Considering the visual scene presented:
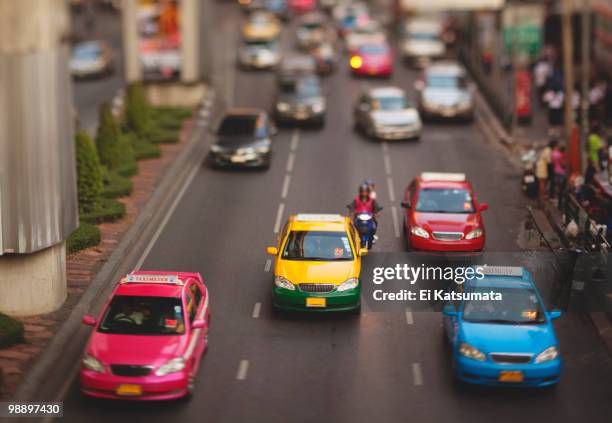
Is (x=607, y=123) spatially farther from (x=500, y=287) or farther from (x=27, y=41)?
(x=27, y=41)

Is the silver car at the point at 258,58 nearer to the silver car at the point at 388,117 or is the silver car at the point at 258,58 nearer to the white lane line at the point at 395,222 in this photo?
the silver car at the point at 388,117

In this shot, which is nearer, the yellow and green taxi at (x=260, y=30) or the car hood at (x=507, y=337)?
the car hood at (x=507, y=337)

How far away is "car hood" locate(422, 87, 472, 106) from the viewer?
48.6 m

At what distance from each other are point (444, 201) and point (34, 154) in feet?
34.9

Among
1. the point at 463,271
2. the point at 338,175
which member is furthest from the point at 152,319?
the point at 338,175

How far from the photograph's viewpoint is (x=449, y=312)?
73.3ft

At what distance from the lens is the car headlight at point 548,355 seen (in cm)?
2111

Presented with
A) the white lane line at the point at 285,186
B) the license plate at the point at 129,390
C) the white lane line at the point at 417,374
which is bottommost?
the white lane line at the point at 417,374

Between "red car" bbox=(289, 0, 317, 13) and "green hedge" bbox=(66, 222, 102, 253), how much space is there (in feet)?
225

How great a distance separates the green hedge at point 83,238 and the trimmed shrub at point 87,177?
2.15m

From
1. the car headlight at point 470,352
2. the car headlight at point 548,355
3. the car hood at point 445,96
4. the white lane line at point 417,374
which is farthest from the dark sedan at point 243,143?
the car headlight at point 548,355

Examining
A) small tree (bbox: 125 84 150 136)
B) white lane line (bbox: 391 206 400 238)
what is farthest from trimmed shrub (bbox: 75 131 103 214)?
small tree (bbox: 125 84 150 136)

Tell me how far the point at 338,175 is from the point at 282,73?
15620 mm

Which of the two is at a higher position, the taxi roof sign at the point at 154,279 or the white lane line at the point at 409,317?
the taxi roof sign at the point at 154,279
